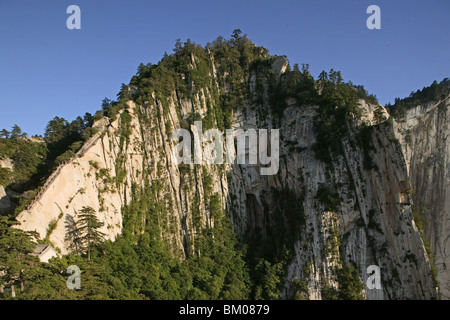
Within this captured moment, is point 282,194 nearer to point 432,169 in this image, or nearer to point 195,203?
point 195,203

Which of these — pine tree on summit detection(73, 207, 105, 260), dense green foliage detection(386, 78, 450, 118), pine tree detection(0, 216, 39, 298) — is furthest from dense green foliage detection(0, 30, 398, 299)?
dense green foliage detection(386, 78, 450, 118)

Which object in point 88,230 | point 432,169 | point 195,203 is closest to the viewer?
point 88,230

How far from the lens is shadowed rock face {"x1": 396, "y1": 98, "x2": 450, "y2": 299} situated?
38.7 m

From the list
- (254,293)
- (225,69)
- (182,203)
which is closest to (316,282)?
(254,293)

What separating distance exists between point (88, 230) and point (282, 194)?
19336 millimetres

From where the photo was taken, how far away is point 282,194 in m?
37.4

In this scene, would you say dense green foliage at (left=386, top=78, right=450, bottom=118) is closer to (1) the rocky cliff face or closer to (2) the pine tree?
(1) the rocky cliff face

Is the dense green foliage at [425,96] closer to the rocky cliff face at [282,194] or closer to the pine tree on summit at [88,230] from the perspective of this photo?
the rocky cliff face at [282,194]

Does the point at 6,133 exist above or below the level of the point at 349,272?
above

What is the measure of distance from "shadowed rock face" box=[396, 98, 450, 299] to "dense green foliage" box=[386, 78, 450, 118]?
0.72m

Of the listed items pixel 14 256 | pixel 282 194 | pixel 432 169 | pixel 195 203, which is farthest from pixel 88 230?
pixel 432 169

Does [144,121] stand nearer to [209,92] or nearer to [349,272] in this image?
[209,92]

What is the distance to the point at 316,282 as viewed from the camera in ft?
104

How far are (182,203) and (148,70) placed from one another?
16029mm
